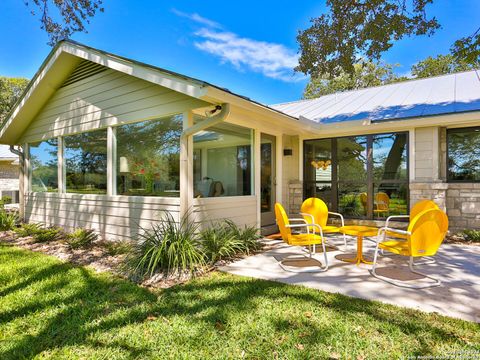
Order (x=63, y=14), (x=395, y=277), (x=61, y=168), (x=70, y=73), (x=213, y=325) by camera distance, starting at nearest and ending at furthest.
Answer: (x=213, y=325), (x=395, y=277), (x=70, y=73), (x=63, y=14), (x=61, y=168)

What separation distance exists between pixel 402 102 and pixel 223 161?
4989mm

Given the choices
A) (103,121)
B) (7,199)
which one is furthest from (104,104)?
(7,199)

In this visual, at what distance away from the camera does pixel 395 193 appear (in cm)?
657

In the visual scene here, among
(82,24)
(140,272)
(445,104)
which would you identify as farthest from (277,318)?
(82,24)

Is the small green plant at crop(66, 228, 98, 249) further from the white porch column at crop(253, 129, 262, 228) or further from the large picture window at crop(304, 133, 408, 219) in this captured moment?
the large picture window at crop(304, 133, 408, 219)

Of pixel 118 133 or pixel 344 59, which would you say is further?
pixel 344 59

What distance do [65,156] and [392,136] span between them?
25.1ft

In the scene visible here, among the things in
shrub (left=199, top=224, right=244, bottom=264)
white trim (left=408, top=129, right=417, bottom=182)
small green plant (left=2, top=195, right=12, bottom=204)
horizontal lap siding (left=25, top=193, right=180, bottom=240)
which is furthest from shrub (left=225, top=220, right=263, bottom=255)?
small green plant (left=2, top=195, right=12, bottom=204)

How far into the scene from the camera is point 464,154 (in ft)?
20.0

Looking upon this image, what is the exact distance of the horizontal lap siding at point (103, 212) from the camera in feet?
17.5

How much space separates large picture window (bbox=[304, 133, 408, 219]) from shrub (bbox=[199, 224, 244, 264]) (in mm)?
3250

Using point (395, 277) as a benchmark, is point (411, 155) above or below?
above

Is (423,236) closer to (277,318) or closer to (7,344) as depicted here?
(277,318)

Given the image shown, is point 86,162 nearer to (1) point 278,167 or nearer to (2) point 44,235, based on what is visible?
(2) point 44,235
